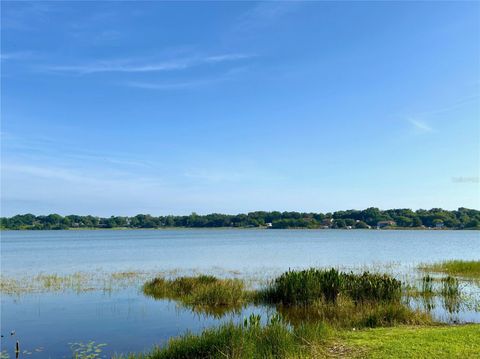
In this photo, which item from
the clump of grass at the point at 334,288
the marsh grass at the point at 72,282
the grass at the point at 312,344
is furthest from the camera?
the marsh grass at the point at 72,282

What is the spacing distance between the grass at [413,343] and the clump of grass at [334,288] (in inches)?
237

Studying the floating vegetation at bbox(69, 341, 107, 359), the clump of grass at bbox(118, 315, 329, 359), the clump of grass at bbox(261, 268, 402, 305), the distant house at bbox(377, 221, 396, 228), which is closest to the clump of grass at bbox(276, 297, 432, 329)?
the clump of grass at bbox(261, 268, 402, 305)

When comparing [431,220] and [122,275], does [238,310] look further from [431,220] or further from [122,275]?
[431,220]

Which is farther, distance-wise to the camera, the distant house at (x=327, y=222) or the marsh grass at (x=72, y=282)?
the distant house at (x=327, y=222)

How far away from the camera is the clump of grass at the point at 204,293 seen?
837 inches

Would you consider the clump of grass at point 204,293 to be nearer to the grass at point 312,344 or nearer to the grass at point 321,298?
the grass at point 321,298

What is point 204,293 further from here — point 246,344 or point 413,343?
point 413,343

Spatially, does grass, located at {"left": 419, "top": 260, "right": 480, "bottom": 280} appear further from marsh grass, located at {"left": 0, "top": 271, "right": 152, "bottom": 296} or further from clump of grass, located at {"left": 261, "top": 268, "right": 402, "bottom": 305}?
marsh grass, located at {"left": 0, "top": 271, "right": 152, "bottom": 296}

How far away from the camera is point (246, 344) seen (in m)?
10.2

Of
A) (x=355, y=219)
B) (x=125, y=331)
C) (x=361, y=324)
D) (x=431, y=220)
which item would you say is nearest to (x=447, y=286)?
(x=361, y=324)

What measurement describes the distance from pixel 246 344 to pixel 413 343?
407cm

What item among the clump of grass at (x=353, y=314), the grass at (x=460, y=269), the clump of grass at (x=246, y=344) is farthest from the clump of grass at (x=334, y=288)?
the grass at (x=460, y=269)

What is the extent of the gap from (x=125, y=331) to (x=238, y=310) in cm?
540

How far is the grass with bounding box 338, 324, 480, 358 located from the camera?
384 inches
